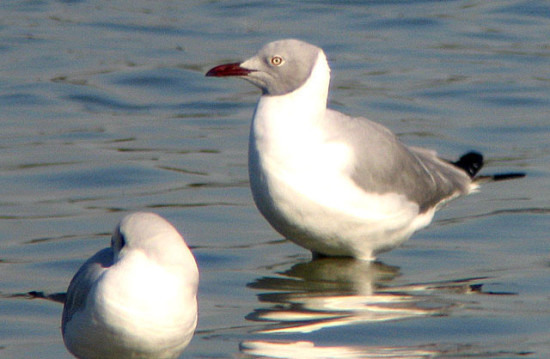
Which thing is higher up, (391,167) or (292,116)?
(391,167)

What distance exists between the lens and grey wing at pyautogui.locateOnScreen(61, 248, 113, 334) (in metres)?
5.31

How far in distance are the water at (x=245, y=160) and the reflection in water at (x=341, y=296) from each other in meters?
0.02

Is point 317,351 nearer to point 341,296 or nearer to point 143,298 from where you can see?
point 341,296

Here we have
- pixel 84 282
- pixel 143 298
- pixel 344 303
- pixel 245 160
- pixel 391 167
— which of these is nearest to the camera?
pixel 143 298

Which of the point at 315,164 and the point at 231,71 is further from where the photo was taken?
the point at 231,71

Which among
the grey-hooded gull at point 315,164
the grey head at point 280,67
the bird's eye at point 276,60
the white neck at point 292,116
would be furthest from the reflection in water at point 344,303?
the bird's eye at point 276,60

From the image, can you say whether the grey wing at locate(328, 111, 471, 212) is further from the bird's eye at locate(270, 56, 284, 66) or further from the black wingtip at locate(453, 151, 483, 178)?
the bird's eye at locate(270, 56, 284, 66)

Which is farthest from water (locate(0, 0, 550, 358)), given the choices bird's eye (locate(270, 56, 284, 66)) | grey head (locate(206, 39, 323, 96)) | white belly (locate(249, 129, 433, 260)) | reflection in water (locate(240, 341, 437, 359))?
bird's eye (locate(270, 56, 284, 66))

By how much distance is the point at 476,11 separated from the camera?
617 inches

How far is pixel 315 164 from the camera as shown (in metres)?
6.88

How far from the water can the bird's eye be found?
1.24 meters

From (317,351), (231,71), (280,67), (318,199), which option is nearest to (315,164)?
(318,199)

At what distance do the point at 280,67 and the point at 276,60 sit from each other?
0.04 meters

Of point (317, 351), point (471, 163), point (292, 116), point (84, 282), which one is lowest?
point (84, 282)
